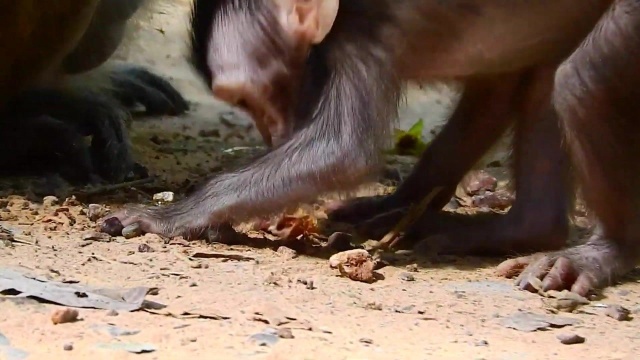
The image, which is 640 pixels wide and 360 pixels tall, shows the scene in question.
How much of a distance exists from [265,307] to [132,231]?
85cm

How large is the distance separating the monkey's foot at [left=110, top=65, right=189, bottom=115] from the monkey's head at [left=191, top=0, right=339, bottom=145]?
184 cm

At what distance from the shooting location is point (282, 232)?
3.19 meters

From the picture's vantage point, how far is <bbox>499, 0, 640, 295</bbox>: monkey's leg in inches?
108

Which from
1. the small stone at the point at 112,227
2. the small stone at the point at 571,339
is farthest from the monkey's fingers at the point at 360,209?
the small stone at the point at 571,339

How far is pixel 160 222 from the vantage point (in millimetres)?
3029

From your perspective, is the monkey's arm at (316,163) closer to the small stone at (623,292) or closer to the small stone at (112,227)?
the small stone at (112,227)

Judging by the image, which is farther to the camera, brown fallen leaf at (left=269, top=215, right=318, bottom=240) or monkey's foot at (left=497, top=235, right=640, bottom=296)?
brown fallen leaf at (left=269, top=215, right=318, bottom=240)

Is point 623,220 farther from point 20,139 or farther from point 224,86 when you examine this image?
point 20,139

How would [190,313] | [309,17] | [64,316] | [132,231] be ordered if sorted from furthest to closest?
[309,17] → [132,231] → [190,313] → [64,316]

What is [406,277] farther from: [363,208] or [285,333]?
[363,208]

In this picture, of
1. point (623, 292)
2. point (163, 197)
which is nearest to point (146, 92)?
point (163, 197)

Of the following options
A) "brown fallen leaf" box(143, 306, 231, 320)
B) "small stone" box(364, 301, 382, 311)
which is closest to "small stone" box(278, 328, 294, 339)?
"brown fallen leaf" box(143, 306, 231, 320)

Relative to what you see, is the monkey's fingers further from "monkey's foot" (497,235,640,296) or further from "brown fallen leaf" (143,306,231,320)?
"brown fallen leaf" (143,306,231,320)

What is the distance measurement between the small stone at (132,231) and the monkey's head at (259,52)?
0.53 meters
